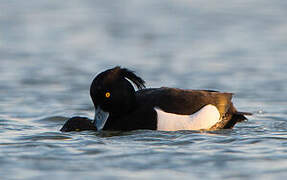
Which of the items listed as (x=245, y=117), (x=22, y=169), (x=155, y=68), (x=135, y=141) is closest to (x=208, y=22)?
(x=155, y=68)

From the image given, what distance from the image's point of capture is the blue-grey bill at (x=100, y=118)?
10.2 metres

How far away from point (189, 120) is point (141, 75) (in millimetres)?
4481

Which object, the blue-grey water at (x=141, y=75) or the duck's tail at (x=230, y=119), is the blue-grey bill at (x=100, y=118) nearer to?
the blue-grey water at (x=141, y=75)

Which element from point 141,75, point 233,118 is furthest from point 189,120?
point 141,75

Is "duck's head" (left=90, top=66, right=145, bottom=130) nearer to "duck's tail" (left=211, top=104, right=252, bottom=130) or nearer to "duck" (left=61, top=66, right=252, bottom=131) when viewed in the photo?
"duck" (left=61, top=66, right=252, bottom=131)

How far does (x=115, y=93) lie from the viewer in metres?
10.2

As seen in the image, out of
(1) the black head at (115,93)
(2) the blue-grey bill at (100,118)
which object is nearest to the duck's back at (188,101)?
(1) the black head at (115,93)

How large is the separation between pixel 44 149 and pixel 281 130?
10.7 ft

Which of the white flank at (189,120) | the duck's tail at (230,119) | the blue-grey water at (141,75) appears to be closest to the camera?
the blue-grey water at (141,75)

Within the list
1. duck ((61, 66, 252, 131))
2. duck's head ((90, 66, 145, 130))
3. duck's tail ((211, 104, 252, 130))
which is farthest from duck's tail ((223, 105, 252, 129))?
duck's head ((90, 66, 145, 130))

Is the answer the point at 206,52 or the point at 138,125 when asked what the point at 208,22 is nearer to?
the point at 206,52

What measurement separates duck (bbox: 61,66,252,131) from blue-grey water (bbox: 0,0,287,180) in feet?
0.73

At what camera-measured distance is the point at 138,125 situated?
1003cm

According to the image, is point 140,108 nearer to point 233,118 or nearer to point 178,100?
point 178,100
